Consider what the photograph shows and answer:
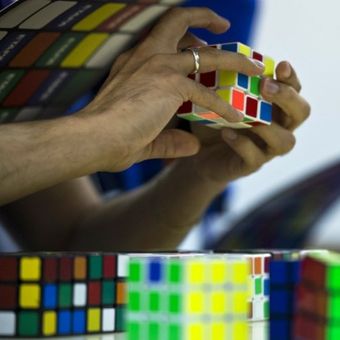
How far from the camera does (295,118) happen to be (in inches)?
41.1

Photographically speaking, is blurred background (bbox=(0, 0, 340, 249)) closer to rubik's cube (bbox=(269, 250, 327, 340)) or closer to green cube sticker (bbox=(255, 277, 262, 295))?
green cube sticker (bbox=(255, 277, 262, 295))

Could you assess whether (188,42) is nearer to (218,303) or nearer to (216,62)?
(216,62)

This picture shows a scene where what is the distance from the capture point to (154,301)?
19.5 inches

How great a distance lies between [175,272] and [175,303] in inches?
0.7

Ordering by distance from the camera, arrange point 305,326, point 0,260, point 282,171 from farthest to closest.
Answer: point 282,171 → point 0,260 → point 305,326

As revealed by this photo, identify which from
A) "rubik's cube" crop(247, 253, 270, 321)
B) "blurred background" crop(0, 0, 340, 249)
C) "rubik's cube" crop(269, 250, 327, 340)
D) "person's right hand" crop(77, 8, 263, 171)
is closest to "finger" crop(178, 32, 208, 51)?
"person's right hand" crop(77, 8, 263, 171)

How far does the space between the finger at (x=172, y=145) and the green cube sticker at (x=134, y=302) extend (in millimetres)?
Result: 456

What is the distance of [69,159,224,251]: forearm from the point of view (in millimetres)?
A: 1223

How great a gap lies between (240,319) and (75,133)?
33 cm

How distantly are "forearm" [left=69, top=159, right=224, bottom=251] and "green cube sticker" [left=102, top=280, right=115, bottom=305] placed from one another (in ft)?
1.60

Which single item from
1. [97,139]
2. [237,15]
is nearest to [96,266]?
[97,139]

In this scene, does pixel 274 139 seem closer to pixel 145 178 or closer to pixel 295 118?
pixel 295 118

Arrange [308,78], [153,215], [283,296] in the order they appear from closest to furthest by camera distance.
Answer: [283,296] → [153,215] → [308,78]

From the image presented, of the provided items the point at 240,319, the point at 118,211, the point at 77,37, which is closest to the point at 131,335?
the point at 240,319
